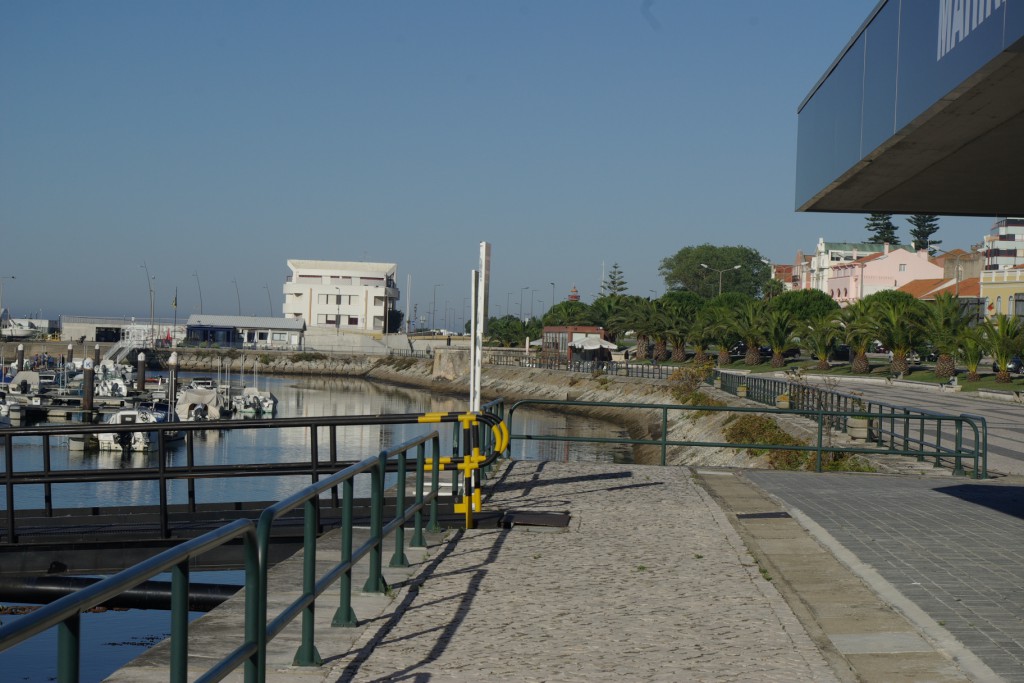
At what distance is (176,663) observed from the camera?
13.7 ft

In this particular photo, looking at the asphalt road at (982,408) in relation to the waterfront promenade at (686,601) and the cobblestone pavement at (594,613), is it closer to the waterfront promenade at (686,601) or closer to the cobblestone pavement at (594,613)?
the waterfront promenade at (686,601)

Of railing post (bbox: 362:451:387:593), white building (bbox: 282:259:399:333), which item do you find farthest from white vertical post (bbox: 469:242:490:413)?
white building (bbox: 282:259:399:333)

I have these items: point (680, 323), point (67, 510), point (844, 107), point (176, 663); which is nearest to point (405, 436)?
point (680, 323)

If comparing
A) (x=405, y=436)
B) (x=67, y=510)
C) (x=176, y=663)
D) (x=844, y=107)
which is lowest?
(x=405, y=436)

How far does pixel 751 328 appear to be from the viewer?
7919 cm

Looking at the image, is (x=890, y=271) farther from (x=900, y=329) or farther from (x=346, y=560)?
(x=346, y=560)

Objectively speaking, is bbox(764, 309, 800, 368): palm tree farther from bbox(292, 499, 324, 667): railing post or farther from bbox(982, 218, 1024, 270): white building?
bbox(982, 218, 1024, 270): white building

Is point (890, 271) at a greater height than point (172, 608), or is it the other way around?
point (890, 271)

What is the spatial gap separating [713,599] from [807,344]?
2703 inches

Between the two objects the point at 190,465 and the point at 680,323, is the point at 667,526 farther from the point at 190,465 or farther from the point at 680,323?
the point at 680,323

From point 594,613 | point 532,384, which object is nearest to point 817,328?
point 532,384

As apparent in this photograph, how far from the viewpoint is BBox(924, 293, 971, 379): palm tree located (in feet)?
192

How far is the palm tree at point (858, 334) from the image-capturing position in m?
66.5

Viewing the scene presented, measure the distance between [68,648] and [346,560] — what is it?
162 inches
